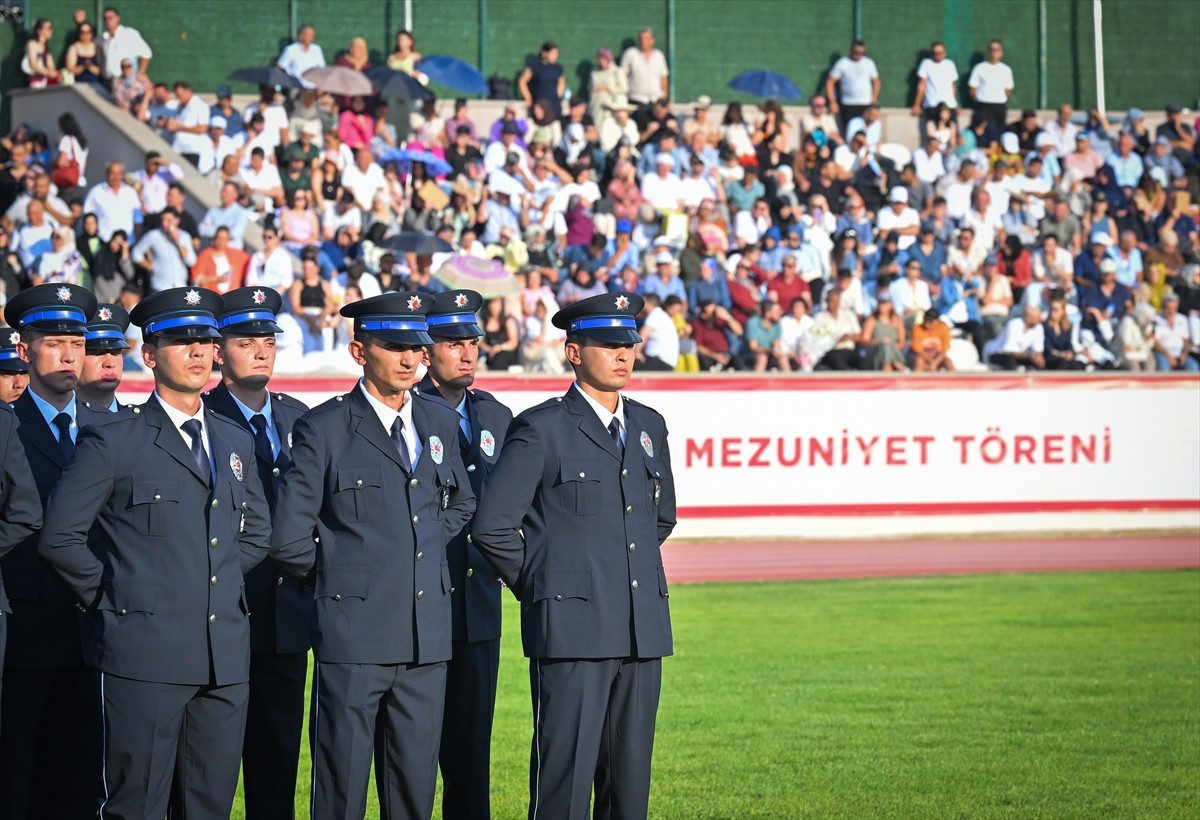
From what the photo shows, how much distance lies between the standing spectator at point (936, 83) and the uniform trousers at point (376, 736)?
2260 centimetres

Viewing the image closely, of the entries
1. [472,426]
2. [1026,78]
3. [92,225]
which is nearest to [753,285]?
[92,225]

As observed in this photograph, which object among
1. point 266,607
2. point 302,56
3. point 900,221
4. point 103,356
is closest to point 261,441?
point 266,607

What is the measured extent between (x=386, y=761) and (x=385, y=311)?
173cm

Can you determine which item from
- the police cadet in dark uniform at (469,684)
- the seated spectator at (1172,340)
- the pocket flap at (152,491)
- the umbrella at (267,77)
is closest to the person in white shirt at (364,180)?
the umbrella at (267,77)

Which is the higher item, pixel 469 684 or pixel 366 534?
pixel 366 534

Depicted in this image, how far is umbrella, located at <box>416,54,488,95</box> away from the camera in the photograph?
957 inches

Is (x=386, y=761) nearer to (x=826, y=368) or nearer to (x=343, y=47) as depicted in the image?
(x=826, y=368)

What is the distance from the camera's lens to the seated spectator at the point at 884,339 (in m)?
20.0

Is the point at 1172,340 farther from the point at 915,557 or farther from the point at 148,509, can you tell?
the point at 148,509

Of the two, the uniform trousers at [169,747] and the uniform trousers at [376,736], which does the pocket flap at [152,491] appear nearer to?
the uniform trousers at [169,747]

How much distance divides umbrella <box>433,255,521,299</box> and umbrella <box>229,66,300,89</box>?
16.6 feet

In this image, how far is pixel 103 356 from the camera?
7.65 meters

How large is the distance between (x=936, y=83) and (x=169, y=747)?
2389 cm

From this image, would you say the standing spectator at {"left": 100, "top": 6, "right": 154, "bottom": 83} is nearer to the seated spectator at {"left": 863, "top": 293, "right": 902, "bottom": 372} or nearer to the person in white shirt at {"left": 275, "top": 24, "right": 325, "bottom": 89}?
the person in white shirt at {"left": 275, "top": 24, "right": 325, "bottom": 89}
